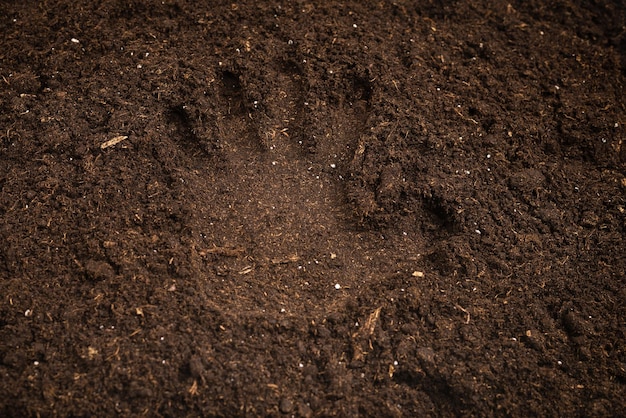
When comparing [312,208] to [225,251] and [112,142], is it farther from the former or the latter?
[112,142]

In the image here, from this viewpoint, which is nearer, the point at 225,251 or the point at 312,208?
the point at 225,251

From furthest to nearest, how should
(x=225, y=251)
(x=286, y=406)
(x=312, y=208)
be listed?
(x=312, y=208)
(x=225, y=251)
(x=286, y=406)

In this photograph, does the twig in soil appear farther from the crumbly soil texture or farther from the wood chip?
the wood chip

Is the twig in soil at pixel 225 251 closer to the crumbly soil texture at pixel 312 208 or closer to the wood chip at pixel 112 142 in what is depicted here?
the crumbly soil texture at pixel 312 208

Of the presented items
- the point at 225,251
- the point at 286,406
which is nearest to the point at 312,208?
the point at 225,251

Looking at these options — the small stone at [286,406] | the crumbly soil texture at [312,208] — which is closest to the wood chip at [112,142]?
the crumbly soil texture at [312,208]

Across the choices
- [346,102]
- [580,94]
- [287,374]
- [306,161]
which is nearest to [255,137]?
[306,161]

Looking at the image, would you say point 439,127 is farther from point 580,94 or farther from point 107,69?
point 107,69

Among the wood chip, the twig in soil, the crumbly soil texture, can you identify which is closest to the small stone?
the crumbly soil texture

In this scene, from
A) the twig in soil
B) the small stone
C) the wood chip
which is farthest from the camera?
the wood chip
